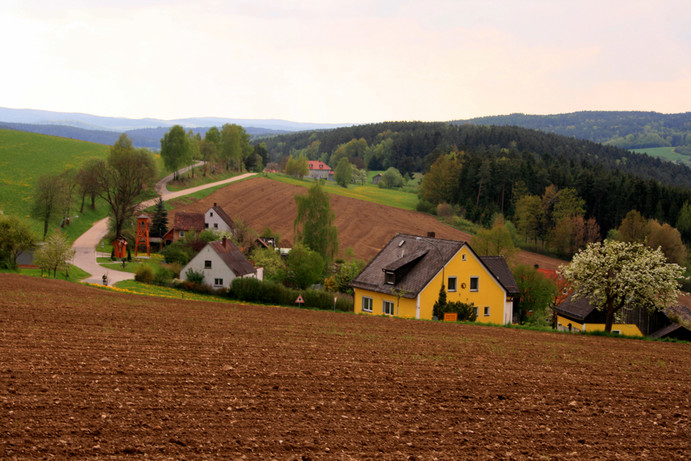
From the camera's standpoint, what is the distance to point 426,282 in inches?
1341

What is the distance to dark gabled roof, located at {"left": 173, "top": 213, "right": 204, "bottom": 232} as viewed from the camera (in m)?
73.8

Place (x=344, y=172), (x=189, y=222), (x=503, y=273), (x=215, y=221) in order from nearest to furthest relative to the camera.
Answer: (x=503, y=273)
(x=189, y=222)
(x=215, y=221)
(x=344, y=172)

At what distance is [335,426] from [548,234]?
93651 millimetres

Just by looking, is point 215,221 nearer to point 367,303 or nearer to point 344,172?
point 367,303

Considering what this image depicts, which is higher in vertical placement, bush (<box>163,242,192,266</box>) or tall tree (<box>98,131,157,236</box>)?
tall tree (<box>98,131,157,236</box>)

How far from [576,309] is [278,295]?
67.7 feet

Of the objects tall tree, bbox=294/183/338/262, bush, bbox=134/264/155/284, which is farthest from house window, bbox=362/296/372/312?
tall tree, bbox=294/183/338/262

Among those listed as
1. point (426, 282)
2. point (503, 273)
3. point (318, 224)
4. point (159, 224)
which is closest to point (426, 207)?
point (318, 224)

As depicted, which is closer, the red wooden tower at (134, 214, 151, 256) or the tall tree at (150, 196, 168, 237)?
the red wooden tower at (134, 214, 151, 256)

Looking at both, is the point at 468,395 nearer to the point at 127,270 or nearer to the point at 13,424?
the point at 13,424

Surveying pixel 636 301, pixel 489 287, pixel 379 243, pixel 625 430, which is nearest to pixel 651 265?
pixel 636 301

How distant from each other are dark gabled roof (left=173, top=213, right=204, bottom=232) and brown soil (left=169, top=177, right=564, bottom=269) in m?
9.23

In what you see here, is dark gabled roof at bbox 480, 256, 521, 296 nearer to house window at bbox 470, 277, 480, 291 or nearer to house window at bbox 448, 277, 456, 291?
house window at bbox 470, 277, 480, 291

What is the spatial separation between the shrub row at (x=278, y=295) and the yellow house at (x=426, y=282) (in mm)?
1791
